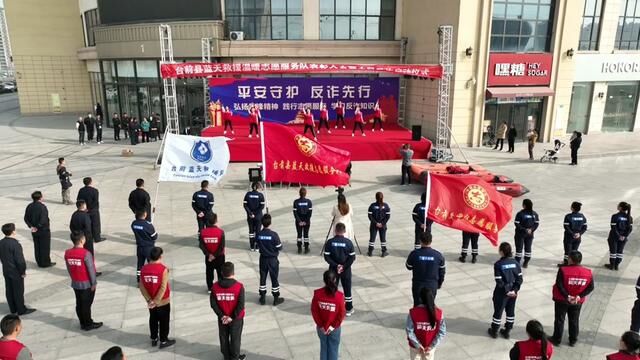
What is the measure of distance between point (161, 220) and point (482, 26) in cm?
1881

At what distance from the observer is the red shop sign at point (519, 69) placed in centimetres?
2520

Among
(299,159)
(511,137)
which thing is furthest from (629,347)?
(511,137)

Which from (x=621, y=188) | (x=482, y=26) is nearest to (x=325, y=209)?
(x=621, y=188)

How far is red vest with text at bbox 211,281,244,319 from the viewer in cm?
664

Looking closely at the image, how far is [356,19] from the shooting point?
27.9 meters

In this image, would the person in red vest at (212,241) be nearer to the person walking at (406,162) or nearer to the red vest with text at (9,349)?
the red vest with text at (9,349)

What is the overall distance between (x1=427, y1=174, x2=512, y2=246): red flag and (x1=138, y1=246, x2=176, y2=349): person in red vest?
517cm

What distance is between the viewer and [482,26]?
24.2 meters

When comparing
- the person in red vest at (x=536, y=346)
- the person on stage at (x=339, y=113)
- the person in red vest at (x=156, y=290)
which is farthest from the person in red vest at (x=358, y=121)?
the person in red vest at (x=536, y=346)

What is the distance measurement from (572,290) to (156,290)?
21.3 feet

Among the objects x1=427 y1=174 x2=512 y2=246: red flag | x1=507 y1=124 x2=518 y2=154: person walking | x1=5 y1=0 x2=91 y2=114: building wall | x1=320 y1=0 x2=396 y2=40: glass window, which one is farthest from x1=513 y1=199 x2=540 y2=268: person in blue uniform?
x1=5 y1=0 x2=91 y2=114: building wall

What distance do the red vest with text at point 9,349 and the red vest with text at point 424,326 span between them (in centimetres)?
469

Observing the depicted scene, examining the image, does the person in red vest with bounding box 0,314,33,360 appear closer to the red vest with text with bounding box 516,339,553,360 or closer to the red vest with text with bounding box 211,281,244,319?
the red vest with text with bounding box 211,281,244,319

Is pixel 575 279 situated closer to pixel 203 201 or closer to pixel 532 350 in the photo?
pixel 532 350
